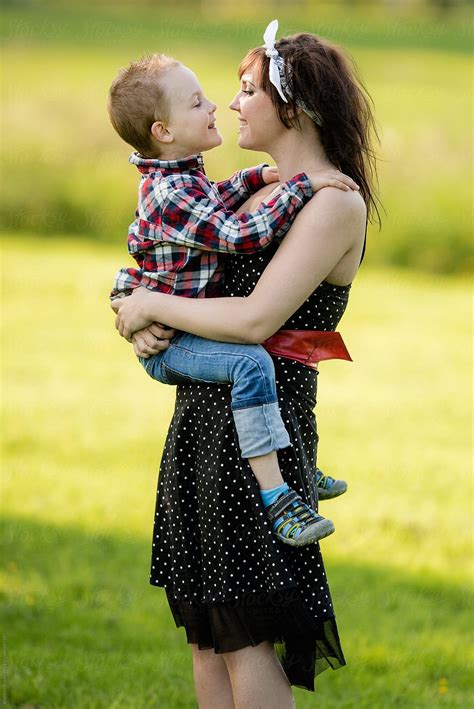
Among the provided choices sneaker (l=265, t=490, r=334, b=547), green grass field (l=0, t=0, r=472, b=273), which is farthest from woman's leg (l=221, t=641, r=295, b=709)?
green grass field (l=0, t=0, r=472, b=273)

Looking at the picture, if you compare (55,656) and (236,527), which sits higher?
(236,527)

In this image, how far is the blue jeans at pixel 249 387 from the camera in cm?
241

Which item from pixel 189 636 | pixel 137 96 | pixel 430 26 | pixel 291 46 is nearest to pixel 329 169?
pixel 291 46

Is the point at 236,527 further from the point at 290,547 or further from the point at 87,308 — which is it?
the point at 87,308

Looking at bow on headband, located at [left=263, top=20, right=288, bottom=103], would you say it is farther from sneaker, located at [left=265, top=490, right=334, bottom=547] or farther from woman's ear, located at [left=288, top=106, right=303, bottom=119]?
sneaker, located at [left=265, top=490, right=334, bottom=547]

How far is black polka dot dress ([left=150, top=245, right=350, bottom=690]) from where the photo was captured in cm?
250

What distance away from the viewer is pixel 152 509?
609 centimetres

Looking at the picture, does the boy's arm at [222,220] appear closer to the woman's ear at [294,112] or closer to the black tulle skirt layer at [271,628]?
the woman's ear at [294,112]

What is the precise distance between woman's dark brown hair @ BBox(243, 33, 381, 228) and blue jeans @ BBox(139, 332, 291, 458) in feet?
1.47

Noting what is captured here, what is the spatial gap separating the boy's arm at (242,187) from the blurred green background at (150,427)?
31 cm

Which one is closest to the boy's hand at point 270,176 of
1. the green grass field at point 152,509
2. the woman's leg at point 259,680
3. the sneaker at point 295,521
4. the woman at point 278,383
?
the woman at point 278,383

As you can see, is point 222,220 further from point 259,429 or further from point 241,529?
point 241,529

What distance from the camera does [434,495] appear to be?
6.38m

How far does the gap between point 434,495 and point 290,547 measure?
13.1 ft
